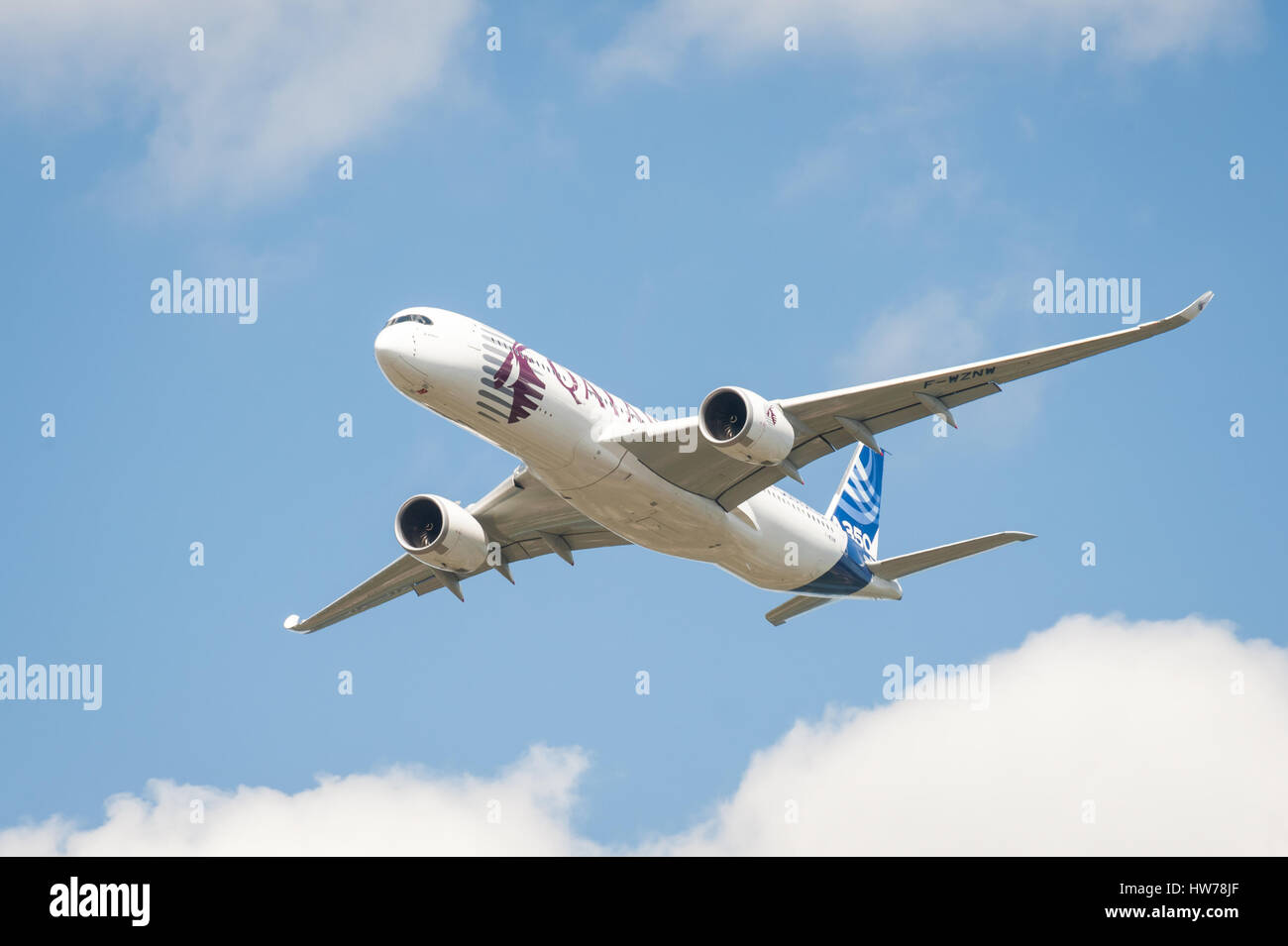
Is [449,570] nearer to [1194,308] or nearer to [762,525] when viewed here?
[762,525]

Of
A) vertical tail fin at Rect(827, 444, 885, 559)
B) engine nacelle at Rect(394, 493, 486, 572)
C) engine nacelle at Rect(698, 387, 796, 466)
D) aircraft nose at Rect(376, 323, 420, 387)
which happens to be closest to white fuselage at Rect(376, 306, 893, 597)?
aircraft nose at Rect(376, 323, 420, 387)

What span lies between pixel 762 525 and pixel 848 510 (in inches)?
330

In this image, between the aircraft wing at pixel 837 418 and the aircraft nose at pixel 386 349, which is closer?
the aircraft nose at pixel 386 349

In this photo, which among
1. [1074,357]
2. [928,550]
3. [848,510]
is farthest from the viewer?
[848,510]

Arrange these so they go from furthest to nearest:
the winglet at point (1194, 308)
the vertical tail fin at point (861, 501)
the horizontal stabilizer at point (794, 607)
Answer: the vertical tail fin at point (861, 501), the horizontal stabilizer at point (794, 607), the winglet at point (1194, 308)

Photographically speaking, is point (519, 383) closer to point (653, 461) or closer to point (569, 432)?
point (569, 432)

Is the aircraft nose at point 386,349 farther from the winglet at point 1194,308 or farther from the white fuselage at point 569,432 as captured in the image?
the winglet at point 1194,308

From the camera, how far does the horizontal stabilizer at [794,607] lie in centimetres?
4053

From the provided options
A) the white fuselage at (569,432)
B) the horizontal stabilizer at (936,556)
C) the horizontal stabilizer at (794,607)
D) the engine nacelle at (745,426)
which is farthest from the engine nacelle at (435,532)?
the horizontal stabilizer at (936,556)

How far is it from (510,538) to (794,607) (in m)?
8.33

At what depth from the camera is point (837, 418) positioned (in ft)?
108

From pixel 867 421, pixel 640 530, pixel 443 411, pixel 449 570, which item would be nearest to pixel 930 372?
pixel 867 421

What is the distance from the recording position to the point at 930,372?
31766 mm

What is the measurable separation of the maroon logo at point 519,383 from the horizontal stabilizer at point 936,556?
12.1 m
